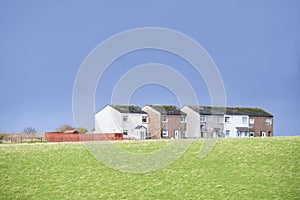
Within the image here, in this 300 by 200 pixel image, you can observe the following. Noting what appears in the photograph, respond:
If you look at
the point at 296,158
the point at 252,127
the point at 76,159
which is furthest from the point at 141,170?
the point at 252,127

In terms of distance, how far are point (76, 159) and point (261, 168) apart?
11953 millimetres

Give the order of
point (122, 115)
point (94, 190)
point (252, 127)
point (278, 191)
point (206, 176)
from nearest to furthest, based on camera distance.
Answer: point (278, 191) → point (94, 190) → point (206, 176) → point (122, 115) → point (252, 127)

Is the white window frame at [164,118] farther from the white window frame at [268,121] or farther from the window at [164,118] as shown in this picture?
the white window frame at [268,121]

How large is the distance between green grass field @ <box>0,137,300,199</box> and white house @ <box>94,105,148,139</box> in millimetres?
30709

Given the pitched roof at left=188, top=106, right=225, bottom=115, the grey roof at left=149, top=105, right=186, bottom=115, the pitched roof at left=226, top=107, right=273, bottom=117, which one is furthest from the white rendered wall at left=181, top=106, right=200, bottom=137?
the pitched roof at left=226, top=107, right=273, bottom=117

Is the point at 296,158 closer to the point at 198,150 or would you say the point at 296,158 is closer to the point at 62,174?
the point at 198,150

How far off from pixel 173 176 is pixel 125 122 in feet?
126

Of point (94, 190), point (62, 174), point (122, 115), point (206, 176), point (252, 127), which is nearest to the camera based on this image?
point (94, 190)

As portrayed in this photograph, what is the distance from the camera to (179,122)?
62781mm

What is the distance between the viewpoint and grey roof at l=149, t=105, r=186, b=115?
62.7 m

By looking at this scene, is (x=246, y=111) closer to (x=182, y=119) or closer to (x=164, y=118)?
→ (x=182, y=119)

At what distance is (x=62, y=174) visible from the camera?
2444cm

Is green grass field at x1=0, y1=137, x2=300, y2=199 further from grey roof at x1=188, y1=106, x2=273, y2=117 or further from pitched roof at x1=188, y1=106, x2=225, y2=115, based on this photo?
grey roof at x1=188, y1=106, x2=273, y2=117

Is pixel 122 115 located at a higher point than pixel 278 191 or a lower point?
higher
